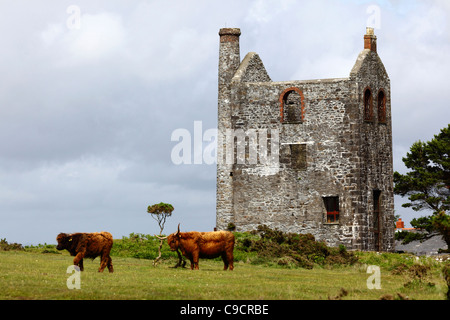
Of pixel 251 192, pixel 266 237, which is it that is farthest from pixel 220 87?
pixel 266 237

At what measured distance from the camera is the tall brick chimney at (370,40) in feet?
134

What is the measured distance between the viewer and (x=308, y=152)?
3906cm

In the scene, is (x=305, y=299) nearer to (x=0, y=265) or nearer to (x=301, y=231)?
(x=0, y=265)

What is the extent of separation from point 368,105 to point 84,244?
20.6 meters

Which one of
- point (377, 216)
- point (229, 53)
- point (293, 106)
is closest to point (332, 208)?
point (377, 216)

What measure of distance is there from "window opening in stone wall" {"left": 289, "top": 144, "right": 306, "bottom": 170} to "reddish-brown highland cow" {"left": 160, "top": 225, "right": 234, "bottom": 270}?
13.2m

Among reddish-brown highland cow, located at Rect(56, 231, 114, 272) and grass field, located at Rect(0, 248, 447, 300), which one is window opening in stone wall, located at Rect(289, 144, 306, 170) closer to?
grass field, located at Rect(0, 248, 447, 300)

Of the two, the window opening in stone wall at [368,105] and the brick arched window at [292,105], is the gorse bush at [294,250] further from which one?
the window opening in stone wall at [368,105]

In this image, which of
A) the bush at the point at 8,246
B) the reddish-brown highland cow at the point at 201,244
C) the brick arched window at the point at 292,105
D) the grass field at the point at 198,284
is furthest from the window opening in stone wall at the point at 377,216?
the bush at the point at 8,246

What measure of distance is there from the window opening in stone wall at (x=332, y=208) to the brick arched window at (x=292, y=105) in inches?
167

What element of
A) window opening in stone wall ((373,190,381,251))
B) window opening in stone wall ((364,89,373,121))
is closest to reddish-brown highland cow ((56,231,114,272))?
window opening in stone wall ((364,89,373,121))

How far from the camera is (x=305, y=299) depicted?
18312mm

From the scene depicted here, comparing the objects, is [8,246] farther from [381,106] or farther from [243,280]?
[381,106]

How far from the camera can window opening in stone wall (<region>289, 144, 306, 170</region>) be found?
129ft
